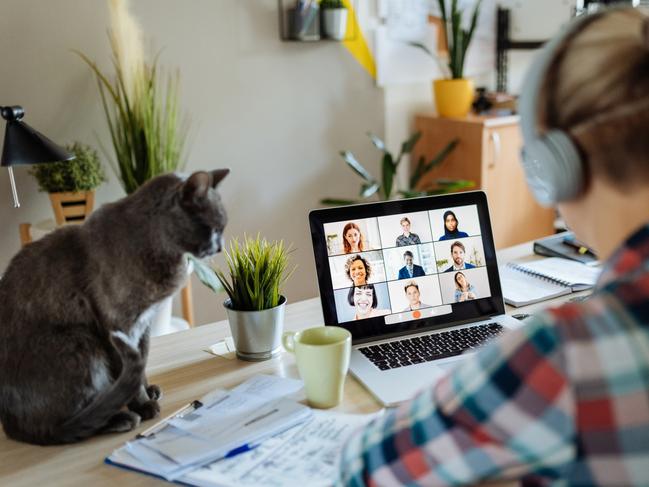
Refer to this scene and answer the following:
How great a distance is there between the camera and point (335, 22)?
310 cm

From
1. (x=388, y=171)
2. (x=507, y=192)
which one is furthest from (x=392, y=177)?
(x=507, y=192)

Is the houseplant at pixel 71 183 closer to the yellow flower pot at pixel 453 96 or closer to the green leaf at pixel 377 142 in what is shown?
the green leaf at pixel 377 142

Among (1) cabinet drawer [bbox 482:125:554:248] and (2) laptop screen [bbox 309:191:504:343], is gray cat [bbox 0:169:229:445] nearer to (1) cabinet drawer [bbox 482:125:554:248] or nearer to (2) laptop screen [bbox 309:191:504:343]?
(2) laptop screen [bbox 309:191:504:343]

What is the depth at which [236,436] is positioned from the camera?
1.07 meters

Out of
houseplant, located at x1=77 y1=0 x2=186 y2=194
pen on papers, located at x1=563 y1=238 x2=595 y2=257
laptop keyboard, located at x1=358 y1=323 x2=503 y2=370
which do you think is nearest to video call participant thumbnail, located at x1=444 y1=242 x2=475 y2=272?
laptop keyboard, located at x1=358 y1=323 x2=503 y2=370

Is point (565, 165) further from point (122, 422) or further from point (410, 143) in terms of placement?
point (410, 143)

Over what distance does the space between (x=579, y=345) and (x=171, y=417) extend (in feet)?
2.43

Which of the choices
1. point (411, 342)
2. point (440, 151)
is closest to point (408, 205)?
point (411, 342)

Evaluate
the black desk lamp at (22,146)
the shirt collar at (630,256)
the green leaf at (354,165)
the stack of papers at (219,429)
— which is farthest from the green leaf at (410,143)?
the shirt collar at (630,256)

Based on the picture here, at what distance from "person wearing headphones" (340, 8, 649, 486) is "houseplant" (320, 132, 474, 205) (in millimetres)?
2458

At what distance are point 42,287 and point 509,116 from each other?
2832 mm

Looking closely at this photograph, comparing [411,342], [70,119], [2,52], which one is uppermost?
[2,52]

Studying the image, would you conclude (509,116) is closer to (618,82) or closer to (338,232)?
(338,232)

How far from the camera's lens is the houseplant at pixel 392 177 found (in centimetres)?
322
